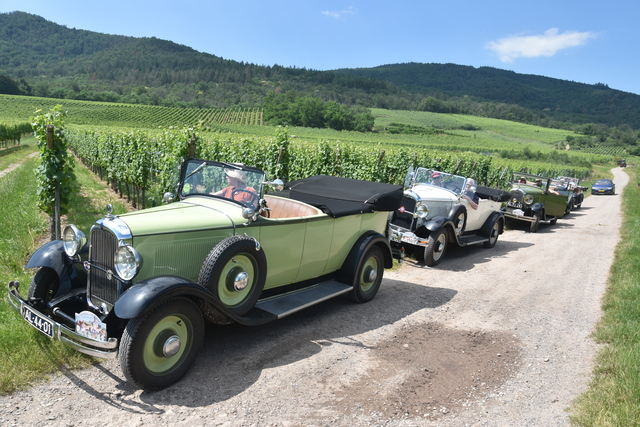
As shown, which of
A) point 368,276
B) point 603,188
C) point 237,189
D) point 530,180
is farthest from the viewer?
point 603,188

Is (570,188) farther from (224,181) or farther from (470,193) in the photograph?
(224,181)

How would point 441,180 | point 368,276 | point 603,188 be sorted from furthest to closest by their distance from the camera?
point 603,188, point 441,180, point 368,276

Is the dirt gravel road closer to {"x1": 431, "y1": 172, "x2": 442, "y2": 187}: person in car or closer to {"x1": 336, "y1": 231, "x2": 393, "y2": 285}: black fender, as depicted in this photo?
{"x1": 336, "y1": 231, "x2": 393, "y2": 285}: black fender

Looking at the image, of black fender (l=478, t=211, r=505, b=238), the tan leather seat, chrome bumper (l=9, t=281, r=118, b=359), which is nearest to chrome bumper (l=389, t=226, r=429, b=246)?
black fender (l=478, t=211, r=505, b=238)

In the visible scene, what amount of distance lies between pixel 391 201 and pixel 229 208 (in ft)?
9.53

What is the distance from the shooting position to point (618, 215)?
2242 cm

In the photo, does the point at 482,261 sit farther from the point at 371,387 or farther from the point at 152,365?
the point at 152,365

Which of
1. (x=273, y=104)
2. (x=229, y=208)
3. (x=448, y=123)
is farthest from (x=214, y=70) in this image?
(x=229, y=208)

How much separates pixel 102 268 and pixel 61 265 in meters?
0.78

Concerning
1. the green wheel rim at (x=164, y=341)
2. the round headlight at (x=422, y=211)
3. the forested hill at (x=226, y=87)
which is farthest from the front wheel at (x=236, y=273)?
the forested hill at (x=226, y=87)

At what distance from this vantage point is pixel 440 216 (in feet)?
33.7

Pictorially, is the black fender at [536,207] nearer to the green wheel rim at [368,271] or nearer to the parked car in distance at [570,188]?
the parked car in distance at [570,188]

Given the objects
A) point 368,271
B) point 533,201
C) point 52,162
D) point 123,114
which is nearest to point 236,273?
point 368,271

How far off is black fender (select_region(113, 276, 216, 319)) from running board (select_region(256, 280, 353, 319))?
4.09 ft
